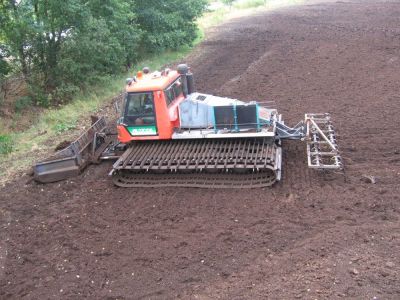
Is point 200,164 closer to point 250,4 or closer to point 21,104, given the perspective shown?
point 21,104

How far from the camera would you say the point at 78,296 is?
7.38 m

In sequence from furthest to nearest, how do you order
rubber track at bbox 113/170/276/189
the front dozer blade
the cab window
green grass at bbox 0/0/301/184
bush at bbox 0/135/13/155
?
bush at bbox 0/135/13/155 < green grass at bbox 0/0/301/184 < the front dozer blade < the cab window < rubber track at bbox 113/170/276/189

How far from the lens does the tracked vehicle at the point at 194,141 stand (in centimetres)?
1008

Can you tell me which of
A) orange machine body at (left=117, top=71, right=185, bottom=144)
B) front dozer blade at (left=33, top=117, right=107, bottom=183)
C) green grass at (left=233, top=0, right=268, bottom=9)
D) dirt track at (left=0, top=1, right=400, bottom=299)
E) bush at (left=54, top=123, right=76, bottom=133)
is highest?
orange machine body at (left=117, top=71, right=185, bottom=144)

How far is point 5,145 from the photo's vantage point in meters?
13.9

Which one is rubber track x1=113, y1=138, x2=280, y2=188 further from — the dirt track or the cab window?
the cab window

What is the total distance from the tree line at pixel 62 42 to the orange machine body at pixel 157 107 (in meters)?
7.01

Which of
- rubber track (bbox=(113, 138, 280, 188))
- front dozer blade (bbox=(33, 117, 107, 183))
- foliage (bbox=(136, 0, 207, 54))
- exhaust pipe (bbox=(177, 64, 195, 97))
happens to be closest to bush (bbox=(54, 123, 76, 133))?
front dozer blade (bbox=(33, 117, 107, 183))

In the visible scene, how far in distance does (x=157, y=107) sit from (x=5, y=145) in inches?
240

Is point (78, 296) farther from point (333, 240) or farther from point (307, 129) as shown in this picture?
point (307, 129)

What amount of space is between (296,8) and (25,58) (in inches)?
837

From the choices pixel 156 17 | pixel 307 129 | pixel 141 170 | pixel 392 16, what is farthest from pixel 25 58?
pixel 392 16

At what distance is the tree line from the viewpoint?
16.2 metres

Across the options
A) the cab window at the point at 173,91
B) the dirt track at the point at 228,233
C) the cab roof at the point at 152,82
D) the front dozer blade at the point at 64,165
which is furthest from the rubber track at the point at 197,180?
the cab roof at the point at 152,82
